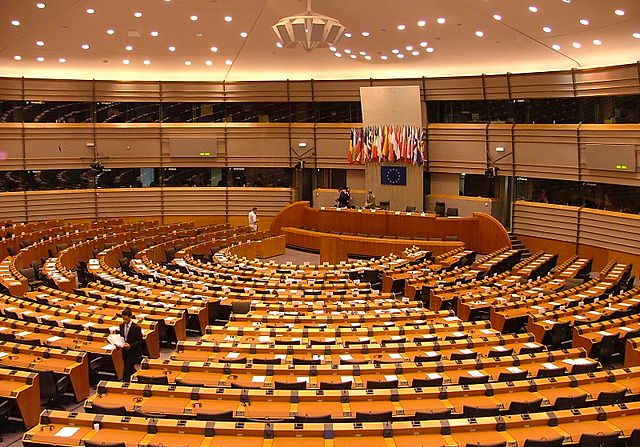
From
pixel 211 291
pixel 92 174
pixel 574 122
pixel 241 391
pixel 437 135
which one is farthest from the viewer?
pixel 92 174

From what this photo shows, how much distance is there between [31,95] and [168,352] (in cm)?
2183

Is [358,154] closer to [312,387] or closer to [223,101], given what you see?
[223,101]

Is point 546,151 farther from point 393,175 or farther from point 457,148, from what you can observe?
point 393,175

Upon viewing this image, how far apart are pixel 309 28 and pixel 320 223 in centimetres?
1300

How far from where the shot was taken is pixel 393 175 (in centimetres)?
3134

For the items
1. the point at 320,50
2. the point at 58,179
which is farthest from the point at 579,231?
the point at 58,179

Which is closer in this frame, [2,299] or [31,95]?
[2,299]

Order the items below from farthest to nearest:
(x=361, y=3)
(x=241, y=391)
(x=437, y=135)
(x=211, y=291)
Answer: (x=437, y=135) → (x=361, y=3) → (x=211, y=291) → (x=241, y=391)

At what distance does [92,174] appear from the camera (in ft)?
111

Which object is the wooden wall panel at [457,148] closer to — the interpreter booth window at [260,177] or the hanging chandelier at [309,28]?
the interpreter booth window at [260,177]

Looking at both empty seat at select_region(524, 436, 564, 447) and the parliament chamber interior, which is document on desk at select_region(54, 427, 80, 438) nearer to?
the parliament chamber interior

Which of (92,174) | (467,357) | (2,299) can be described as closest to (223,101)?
(92,174)

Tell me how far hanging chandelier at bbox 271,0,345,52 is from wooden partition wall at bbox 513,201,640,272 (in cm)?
1346

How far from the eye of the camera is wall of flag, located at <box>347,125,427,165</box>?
30.4m
